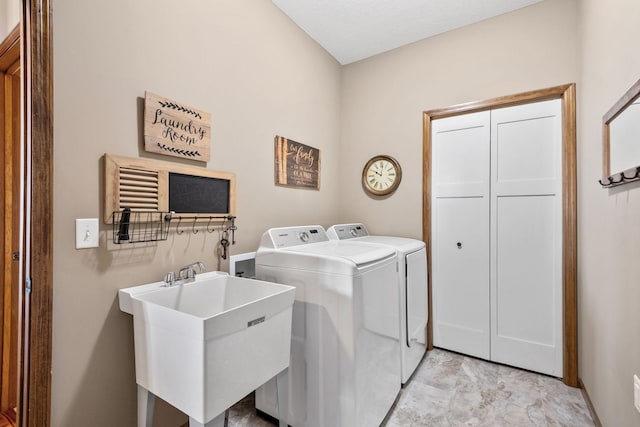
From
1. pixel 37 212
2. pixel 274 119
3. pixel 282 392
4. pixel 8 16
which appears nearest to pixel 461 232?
pixel 274 119

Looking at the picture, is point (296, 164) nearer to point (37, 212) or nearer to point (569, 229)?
point (37, 212)

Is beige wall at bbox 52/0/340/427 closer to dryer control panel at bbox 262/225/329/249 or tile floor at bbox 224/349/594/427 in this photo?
dryer control panel at bbox 262/225/329/249

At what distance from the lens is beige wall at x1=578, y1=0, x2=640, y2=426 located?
1.20 meters

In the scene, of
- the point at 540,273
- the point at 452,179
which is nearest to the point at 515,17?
the point at 452,179

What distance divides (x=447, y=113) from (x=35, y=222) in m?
2.70

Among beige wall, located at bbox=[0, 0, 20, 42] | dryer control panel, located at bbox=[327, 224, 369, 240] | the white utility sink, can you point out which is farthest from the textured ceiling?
the white utility sink

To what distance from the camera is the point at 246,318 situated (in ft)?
3.59

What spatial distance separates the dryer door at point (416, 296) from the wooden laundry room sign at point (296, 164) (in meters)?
1.05

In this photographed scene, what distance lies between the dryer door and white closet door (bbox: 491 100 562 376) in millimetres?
546

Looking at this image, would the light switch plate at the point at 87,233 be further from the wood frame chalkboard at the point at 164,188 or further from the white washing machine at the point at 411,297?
the white washing machine at the point at 411,297

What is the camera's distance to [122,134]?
133cm

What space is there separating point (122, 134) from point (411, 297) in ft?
6.42

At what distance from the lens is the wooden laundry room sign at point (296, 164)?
7.31ft

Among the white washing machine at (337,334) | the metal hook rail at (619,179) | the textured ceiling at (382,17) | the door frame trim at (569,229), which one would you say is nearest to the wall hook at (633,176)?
the metal hook rail at (619,179)
